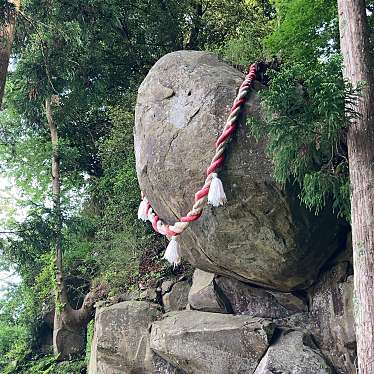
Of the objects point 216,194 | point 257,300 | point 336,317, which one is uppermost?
point 216,194

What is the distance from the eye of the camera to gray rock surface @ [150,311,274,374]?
4742 mm

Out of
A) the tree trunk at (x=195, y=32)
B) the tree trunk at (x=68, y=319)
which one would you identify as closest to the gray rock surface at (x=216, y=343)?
the tree trunk at (x=68, y=319)

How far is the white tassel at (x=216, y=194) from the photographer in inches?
168

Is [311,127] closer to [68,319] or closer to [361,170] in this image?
[361,170]

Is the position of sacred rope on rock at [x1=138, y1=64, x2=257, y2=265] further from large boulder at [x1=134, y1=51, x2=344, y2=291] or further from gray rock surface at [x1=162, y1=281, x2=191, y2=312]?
gray rock surface at [x1=162, y1=281, x2=191, y2=312]

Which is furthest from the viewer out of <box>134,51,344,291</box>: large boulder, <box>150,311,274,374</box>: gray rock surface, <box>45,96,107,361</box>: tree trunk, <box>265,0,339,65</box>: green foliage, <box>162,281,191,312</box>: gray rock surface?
<box>45,96,107,361</box>: tree trunk

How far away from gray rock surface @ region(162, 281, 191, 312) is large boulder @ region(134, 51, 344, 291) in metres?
0.85

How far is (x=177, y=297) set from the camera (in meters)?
6.04

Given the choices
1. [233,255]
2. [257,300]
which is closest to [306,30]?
[233,255]

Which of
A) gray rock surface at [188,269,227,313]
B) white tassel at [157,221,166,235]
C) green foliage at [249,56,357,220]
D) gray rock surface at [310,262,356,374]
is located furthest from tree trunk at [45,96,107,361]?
green foliage at [249,56,357,220]

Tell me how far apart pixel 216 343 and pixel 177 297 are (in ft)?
4.18

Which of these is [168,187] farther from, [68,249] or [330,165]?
[68,249]

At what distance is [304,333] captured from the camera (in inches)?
190

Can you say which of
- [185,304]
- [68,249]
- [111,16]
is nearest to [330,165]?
[185,304]
